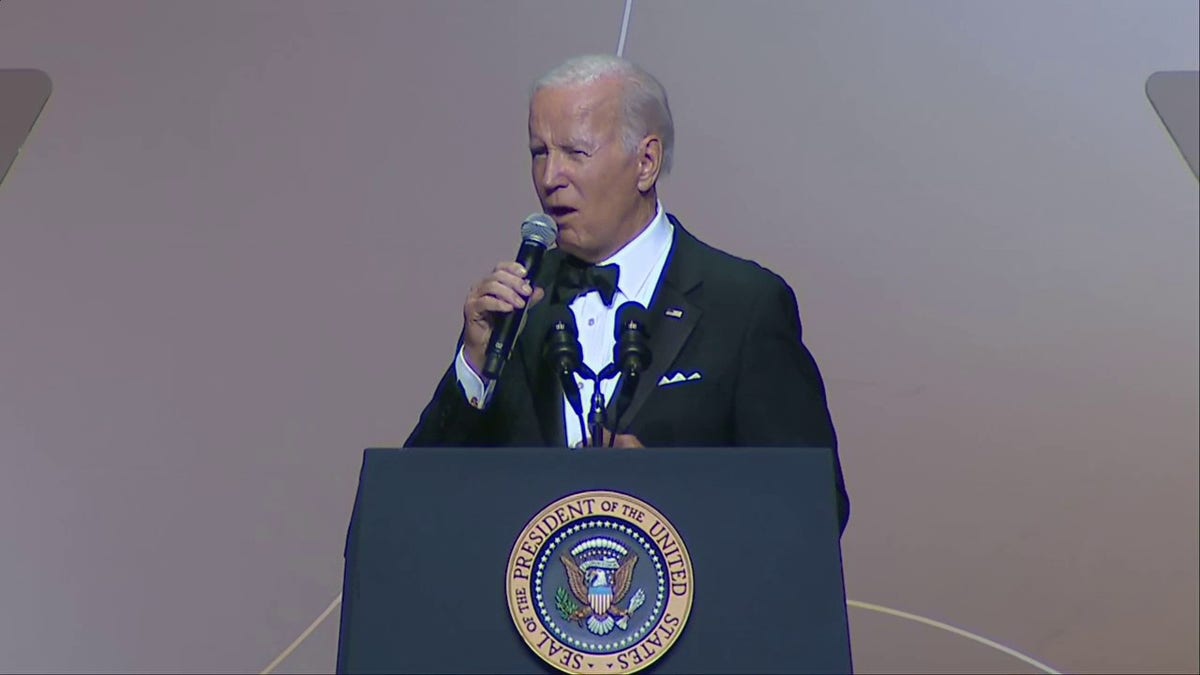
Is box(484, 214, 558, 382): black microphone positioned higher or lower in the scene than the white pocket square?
higher

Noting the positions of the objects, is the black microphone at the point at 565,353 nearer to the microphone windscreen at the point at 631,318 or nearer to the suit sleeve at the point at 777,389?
the microphone windscreen at the point at 631,318

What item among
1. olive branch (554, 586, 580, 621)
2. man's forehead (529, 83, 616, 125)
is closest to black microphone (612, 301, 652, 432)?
man's forehead (529, 83, 616, 125)

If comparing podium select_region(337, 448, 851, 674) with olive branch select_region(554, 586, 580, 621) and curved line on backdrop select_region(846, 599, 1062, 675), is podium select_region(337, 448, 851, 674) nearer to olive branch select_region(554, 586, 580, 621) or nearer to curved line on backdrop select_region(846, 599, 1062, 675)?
olive branch select_region(554, 586, 580, 621)

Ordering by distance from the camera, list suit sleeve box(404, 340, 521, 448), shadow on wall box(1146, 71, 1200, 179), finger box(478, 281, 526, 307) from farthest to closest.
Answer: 1. shadow on wall box(1146, 71, 1200, 179)
2. suit sleeve box(404, 340, 521, 448)
3. finger box(478, 281, 526, 307)

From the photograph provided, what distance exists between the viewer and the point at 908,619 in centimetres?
289

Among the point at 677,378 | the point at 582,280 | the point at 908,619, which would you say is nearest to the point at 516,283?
the point at 677,378

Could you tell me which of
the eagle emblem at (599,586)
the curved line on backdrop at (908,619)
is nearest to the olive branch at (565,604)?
the eagle emblem at (599,586)

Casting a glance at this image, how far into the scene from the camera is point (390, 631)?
150 cm

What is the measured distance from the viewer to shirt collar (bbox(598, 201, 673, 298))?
2365 mm

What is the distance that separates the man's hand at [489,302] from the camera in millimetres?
1889

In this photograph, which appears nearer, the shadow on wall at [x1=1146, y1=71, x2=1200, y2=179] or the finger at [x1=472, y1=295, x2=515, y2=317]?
the finger at [x1=472, y1=295, x2=515, y2=317]

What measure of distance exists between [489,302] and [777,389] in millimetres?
544

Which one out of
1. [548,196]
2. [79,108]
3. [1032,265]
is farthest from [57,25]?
[1032,265]

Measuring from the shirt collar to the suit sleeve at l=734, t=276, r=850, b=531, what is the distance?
7.3 inches
